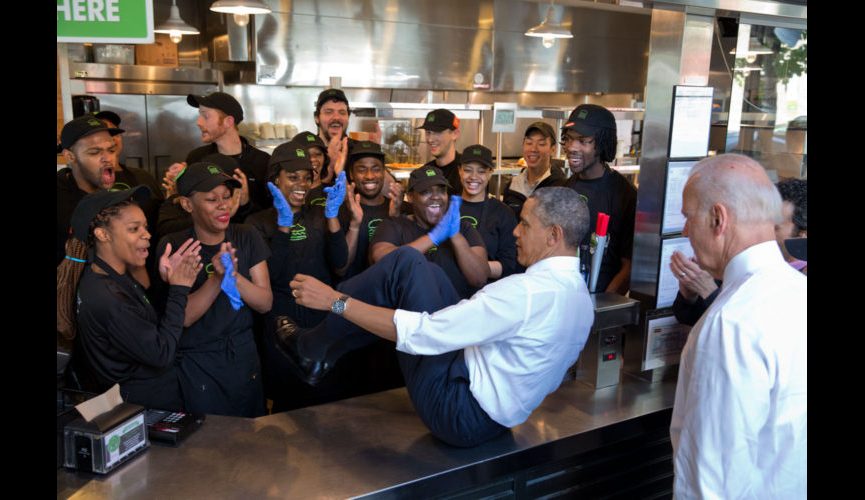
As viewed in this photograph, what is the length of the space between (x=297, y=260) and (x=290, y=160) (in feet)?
1.63

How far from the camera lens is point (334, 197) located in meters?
3.41

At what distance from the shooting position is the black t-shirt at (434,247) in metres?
3.43

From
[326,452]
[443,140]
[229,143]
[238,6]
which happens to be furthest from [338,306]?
[238,6]

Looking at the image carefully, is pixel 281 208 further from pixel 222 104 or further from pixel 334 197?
pixel 222 104

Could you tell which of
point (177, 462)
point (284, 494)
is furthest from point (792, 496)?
point (177, 462)

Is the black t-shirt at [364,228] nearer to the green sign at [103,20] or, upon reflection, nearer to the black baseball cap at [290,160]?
the black baseball cap at [290,160]

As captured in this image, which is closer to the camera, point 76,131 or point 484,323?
point 484,323

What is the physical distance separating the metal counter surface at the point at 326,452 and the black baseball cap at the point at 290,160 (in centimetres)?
123

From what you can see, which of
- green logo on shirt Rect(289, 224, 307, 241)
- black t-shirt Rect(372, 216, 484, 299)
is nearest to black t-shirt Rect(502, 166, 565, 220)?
black t-shirt Rect(372, 216, 484, 299)

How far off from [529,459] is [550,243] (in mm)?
775

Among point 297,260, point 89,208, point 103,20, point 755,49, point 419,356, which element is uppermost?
point 755,49

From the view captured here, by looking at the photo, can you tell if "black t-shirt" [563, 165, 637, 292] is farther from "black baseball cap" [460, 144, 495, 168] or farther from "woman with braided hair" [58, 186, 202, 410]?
"woman with braided hair" [58, 186, 202, 410]

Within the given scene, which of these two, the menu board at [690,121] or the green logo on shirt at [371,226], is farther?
the green logo on shirt at [371,226]

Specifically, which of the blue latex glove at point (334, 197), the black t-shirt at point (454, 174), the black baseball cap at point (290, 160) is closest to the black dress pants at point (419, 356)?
the blue latex glove at point (334, 197)
